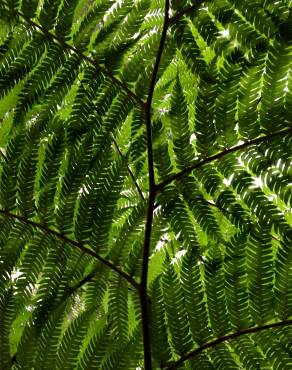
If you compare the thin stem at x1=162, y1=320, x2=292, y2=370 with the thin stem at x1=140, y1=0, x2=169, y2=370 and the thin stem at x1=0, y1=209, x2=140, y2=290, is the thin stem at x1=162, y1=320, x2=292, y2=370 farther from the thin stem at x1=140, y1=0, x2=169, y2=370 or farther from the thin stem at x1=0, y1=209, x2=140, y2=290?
the thin stem at x1=0, y1=209, x2=140, y2=290

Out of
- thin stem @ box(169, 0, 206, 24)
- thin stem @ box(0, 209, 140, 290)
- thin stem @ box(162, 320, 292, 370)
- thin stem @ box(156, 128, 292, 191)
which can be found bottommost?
thin stem @ box(162, 320, 292, 370)

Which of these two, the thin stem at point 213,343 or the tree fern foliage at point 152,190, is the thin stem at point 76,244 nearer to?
the tree fern foliage at point 152,190

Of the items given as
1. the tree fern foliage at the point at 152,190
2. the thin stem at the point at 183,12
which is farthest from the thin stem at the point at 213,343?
the thin stem at the point at 183,12

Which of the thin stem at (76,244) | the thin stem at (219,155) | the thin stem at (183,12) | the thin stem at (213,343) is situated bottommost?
the thin stem at (213,343)

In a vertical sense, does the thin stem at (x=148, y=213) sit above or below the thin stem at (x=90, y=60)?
below

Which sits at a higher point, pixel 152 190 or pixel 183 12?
pixel 183 12

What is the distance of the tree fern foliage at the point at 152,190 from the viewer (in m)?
1.18

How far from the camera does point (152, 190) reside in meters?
1.28

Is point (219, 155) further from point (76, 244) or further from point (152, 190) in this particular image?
point (76, 244)

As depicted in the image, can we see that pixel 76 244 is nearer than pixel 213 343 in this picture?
No

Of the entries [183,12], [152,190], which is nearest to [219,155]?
[152,190]

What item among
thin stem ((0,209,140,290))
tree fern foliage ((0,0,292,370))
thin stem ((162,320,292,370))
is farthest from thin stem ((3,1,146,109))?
thin stem ((162,320,292,370))

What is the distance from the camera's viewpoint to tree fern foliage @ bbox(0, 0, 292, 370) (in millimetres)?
1185

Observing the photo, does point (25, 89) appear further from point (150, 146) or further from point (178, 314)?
point (178, 314)
